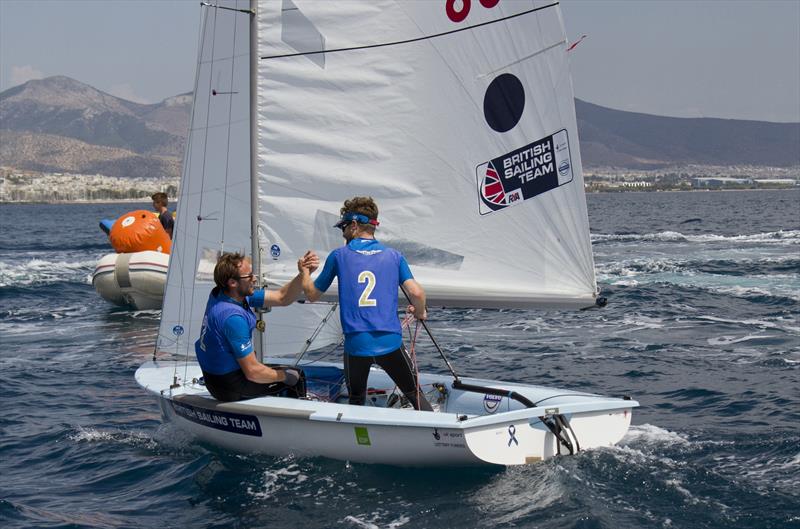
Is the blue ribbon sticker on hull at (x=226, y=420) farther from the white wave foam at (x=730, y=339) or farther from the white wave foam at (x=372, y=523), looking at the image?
the white wave foam at (x=730, y=339)

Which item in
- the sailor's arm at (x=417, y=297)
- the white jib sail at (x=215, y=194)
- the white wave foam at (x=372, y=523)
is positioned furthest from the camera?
the white jib sail at (x=215, y=194)

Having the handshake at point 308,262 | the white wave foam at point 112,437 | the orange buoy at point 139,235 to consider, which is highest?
the orange buoy at point 139,235

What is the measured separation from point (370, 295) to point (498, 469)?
1.72m

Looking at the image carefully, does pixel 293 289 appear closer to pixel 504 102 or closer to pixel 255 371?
pixel 255 371

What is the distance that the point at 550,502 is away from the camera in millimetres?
7445

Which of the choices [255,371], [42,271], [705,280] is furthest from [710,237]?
[255,371]

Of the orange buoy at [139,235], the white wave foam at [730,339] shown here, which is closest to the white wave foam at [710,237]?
the white wave foam at [730,339]

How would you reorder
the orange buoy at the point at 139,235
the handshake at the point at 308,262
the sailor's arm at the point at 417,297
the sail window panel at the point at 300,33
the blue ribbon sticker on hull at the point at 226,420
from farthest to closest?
1. the orange buoy at the point at 139,235
2. the sail window panel at the point at 300,33
3. the blue ribbon sticker on hull at the point at 226,420
4. the handshake at the point at 308,262
5. the sailor's arm at the point at 417,297

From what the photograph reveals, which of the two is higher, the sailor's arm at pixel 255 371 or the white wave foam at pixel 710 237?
the white wave foam at pixel 710 237

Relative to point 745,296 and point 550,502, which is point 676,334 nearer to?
point 745,296

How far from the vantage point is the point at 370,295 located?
26.2ft

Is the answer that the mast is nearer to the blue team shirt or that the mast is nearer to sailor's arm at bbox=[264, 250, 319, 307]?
sailor's arm at bbox=[264, 250, 319, 307]

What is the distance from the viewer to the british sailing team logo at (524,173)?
898 cm

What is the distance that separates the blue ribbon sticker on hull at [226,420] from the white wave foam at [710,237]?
106ft
